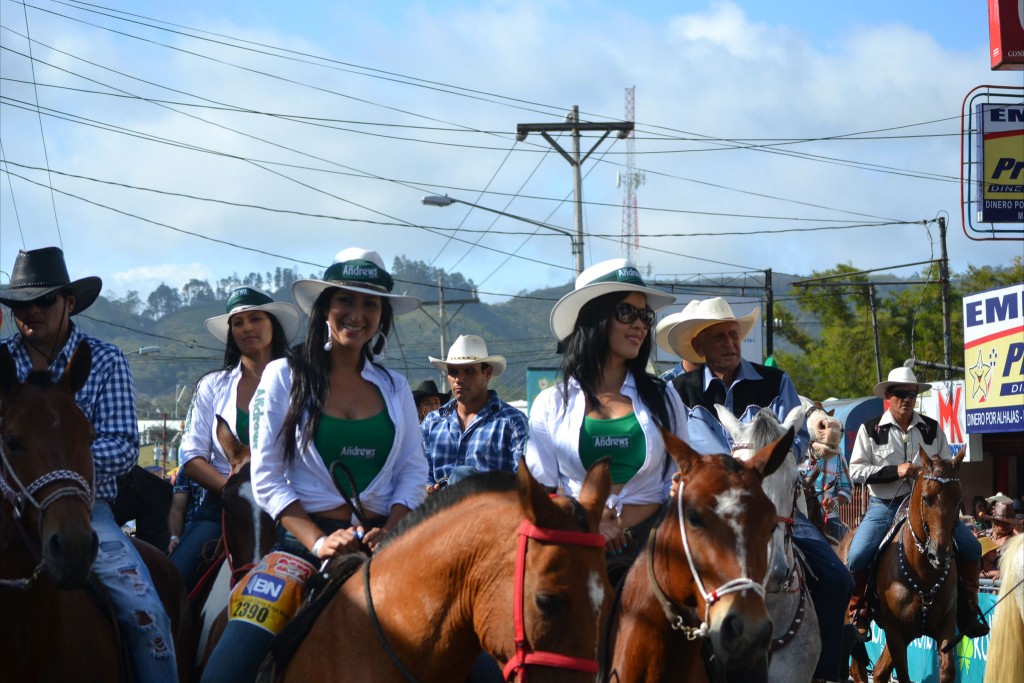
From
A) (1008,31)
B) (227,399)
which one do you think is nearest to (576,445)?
(227,399)

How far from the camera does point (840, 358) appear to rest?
50.3m

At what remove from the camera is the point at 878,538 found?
1243cm

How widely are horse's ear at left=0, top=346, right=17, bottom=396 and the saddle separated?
4.78 ft

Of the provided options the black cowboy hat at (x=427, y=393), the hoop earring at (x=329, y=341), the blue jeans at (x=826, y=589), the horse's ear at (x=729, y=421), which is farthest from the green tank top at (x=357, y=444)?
the black cowboy hat at (x=427, y=393)

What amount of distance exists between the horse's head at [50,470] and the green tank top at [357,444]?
3.08 ft

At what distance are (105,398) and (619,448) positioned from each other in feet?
8.05

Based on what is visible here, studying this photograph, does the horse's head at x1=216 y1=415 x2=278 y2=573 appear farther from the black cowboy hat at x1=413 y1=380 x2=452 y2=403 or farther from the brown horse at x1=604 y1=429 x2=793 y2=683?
the black cowboy hat at x1=413 y1=380 x2=452 y2=403

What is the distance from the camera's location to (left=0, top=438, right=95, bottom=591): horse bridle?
4379 mm

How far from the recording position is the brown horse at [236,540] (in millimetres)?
5883

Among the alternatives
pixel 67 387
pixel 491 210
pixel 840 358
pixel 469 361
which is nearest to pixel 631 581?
pixel 67 387

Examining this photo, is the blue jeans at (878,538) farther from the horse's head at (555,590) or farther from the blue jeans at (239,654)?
the horse's head at (555,590)

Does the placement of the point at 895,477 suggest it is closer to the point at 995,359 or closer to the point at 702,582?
the point at 702,582

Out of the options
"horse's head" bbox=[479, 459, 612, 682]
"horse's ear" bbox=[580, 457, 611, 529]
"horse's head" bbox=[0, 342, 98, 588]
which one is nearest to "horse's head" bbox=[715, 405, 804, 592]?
"horse's ear" bbox=[580, 457, 611, 529]

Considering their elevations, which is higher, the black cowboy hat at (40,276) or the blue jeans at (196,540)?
the black cowboy hat at (40,276)
